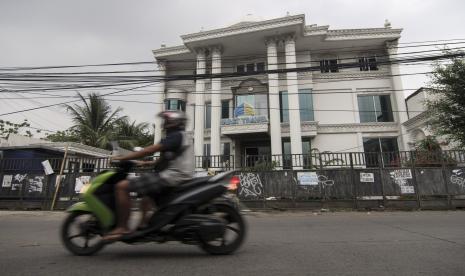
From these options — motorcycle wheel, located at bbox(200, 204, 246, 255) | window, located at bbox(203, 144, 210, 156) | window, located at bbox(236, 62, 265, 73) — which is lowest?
motorcycle wheel, located at bbox(200, 204, 246, 255)

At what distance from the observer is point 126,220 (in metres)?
3.67

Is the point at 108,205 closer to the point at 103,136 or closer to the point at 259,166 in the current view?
the point at 259,166

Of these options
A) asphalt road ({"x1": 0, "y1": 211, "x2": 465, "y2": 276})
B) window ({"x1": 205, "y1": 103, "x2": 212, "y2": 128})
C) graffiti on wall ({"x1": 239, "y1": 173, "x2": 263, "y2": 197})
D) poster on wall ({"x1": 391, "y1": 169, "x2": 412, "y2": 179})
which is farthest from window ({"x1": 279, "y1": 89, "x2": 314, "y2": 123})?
asphalt road ({"x1": 0, "y1": 211, "x2": 465, "y2": 276})

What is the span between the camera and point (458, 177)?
11625mm

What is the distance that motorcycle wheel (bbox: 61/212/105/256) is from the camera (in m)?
3.83

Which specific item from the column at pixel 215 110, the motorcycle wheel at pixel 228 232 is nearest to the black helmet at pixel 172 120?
the motorcycle wheel at pixel 228 232

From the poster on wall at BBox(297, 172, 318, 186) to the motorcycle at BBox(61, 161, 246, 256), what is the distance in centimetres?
855

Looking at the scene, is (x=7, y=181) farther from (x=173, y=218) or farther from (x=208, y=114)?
(x=208, y=114)

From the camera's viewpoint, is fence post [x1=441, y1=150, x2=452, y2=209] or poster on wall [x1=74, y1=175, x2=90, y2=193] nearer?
fence post [x1=441, y1=150, x2=452, y2=209]

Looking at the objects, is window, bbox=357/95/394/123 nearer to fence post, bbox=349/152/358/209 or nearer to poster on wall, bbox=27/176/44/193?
fence post, bbox=349/152/358/209

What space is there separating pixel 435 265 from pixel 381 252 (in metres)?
0.73

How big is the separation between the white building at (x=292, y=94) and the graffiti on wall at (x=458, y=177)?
9998 millimetres

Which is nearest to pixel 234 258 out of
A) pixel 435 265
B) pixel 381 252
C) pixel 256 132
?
pixel 381 252

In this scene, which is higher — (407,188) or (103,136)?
(103,136)
